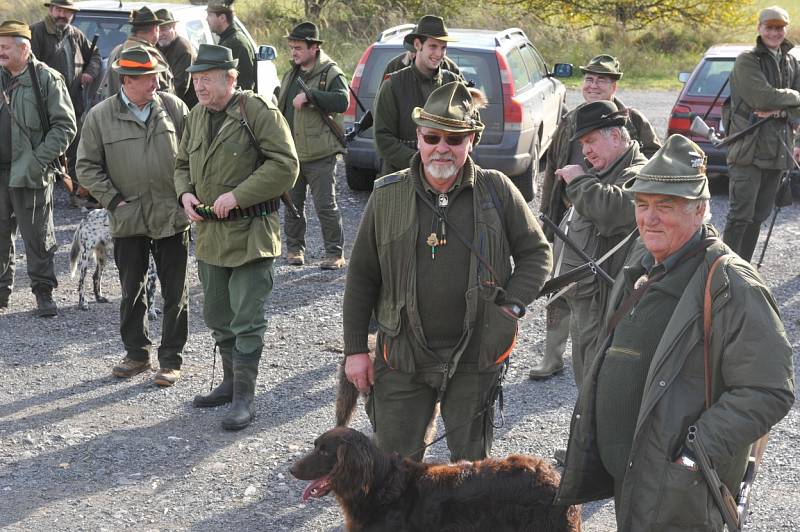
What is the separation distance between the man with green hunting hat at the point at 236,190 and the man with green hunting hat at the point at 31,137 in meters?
2.30

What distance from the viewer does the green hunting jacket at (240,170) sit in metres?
6.09

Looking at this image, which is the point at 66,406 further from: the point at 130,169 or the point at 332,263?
the point at 332,263

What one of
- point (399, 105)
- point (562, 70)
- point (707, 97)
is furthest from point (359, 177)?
point (399, 105)

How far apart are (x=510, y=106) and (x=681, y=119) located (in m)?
3.18

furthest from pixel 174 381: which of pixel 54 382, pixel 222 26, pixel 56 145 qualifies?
pixel 222 26

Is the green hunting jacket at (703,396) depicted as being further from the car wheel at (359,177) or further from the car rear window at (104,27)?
the car rear window at (104,27)

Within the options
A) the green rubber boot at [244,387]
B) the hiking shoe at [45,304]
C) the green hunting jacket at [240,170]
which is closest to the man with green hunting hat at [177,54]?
the hiking shoe at [45,304]

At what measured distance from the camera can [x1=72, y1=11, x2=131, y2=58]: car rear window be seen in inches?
469

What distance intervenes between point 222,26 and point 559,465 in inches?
274

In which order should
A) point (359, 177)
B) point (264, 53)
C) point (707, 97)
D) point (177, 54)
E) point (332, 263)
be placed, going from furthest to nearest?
point (707, 97)
point (359, 177)
point (264, 53)
point (177, 54)
point (332, 263)

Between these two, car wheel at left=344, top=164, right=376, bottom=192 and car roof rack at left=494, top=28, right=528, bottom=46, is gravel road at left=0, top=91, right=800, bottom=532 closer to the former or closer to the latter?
car wheel at left=344, top=164, right=376, bottom=192

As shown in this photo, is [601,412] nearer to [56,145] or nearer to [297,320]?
[297,320]

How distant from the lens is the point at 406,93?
768 cm

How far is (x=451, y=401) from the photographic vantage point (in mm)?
4418
